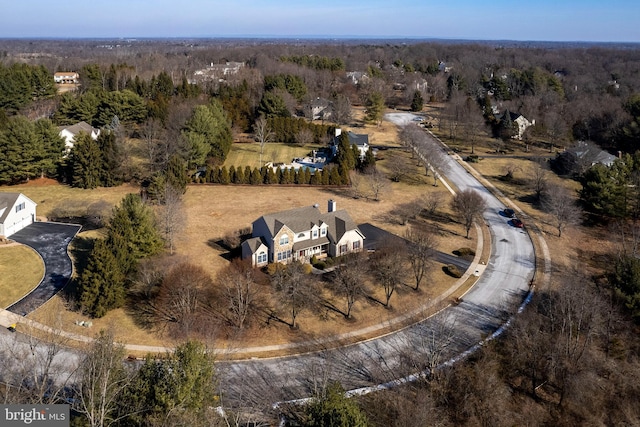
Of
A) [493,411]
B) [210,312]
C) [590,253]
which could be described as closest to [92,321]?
[210,312]

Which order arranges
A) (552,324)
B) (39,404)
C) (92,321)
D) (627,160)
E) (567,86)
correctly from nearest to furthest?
(39,404) → (552,324) → (92,321) → (627,160) → (567,86)

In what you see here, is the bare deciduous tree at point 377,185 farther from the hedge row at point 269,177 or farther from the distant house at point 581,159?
the distant house at point 581,159

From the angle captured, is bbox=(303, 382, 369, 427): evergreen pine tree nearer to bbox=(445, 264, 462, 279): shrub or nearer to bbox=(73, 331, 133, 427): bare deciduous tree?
bbox=(73, 331, 133, 427): bare deciduous tree

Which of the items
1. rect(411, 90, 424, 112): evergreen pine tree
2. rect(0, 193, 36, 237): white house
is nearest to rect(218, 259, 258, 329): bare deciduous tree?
rect(0, 193, 36, 237): white house

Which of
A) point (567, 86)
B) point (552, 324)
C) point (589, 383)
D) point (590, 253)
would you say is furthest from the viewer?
point (567, 86)

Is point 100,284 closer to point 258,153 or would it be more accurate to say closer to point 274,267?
point 274,267

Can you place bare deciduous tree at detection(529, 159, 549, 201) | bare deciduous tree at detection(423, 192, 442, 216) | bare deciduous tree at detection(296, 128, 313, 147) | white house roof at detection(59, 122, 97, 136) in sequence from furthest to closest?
bare deciduous tree at detection(296, 128, 313, 147)
white house roof at detection(59, 122, 97, 136)
bare deciduous tree at detection(529, 159, 549, 201)
bare deciduous tree at detection(423, 192, 442, 216)

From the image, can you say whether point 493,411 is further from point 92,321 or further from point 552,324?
point 92,321

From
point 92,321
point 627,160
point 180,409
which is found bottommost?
point 92,321
